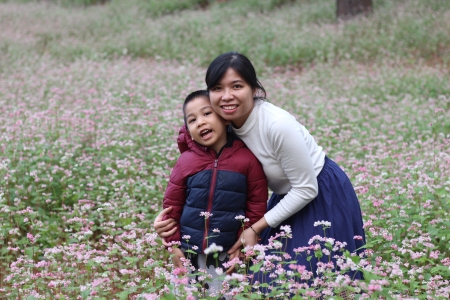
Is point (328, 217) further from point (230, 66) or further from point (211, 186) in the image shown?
point (230, 66)

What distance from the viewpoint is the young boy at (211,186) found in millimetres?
3176

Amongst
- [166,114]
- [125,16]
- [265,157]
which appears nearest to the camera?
[265,157]

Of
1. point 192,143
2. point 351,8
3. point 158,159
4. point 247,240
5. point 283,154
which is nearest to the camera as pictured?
point 283,154

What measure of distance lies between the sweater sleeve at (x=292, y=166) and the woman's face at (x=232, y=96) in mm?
224

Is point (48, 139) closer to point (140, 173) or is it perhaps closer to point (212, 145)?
point (140, 173)

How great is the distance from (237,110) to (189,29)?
13275 mm

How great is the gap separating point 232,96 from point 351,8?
13079 mm

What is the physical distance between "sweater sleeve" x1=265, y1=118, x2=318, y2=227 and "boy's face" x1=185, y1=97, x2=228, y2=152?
1.06 ft

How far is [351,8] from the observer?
49.9 ft

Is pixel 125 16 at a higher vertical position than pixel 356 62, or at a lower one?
higher

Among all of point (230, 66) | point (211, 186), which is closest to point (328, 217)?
point (211, 186)

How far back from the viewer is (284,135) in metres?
3.05

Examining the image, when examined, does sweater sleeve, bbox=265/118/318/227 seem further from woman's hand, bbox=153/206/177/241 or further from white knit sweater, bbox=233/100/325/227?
woman's hand, bbox=153/206/177/241

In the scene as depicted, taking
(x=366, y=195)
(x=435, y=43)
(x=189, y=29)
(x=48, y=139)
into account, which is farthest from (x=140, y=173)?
(x=189, y=29)
